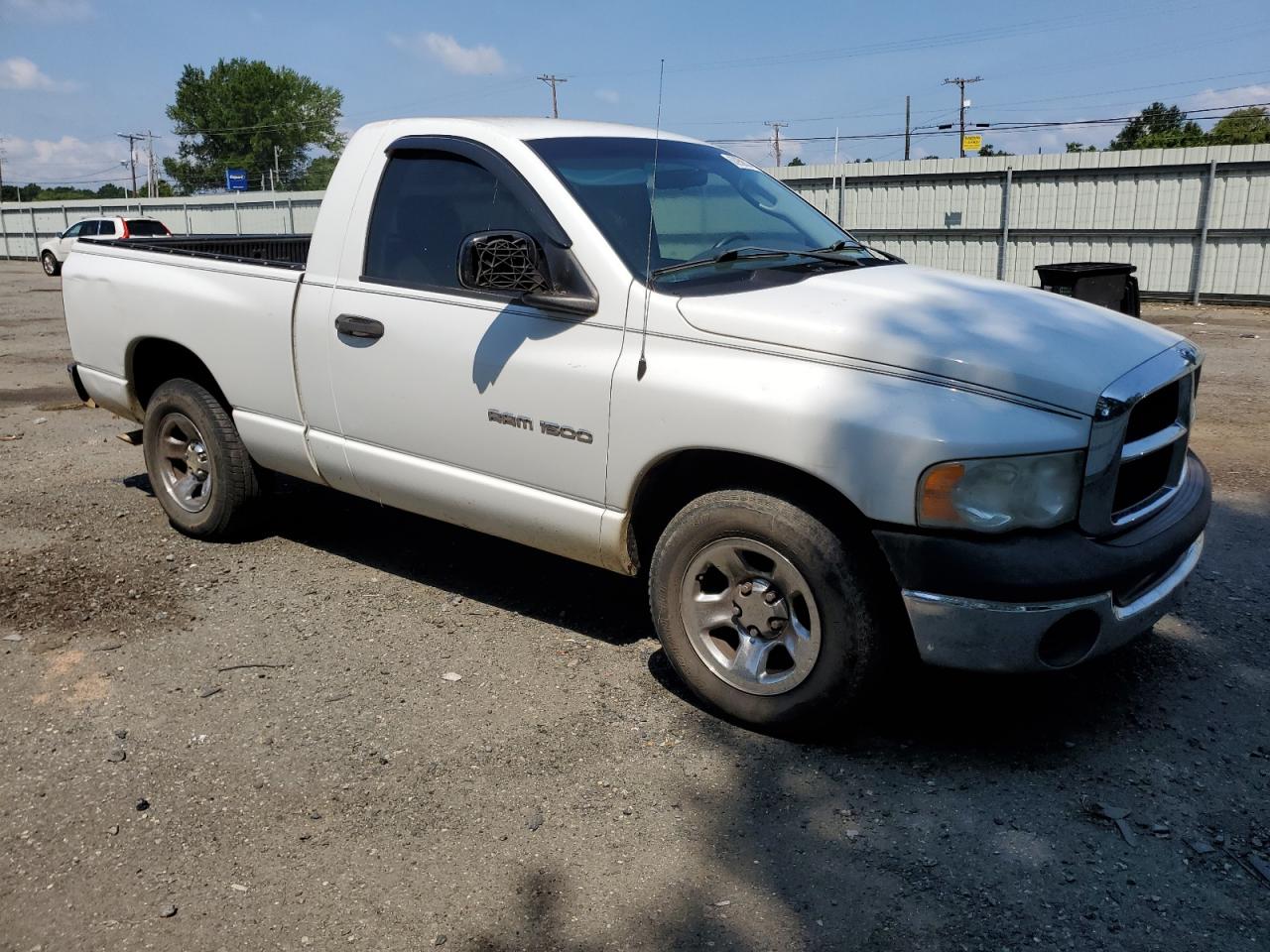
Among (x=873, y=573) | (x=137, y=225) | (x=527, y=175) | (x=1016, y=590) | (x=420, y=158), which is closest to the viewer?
(x=1016, y=590)

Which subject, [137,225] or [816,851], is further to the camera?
[137,225]

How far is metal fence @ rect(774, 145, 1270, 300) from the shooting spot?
16.8m

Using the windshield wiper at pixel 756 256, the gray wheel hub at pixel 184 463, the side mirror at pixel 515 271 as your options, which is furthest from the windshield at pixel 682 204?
the gray wheel hub at pixel 184 463

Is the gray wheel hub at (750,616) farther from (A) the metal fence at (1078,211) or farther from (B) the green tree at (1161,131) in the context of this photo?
(B) the green tree at (1161,131)

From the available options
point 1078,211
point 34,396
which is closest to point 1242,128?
point 1078,211

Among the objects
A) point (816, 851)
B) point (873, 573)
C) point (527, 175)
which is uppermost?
point (527, 175)

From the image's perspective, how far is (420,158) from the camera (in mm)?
4406

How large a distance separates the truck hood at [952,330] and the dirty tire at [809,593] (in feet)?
1.78

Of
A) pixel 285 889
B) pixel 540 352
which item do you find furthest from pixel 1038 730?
pixel 285 889

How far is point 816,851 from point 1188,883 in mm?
963

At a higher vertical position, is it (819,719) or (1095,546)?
(1095,546)

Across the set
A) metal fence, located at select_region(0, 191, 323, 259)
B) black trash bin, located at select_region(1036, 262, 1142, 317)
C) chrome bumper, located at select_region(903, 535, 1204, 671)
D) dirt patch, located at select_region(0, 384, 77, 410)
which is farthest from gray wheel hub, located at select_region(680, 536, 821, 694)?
metal fence, located at select_region(0, 191, 323, 259)

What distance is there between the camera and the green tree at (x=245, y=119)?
318 ft

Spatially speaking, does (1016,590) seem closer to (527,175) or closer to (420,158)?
(527,175)
